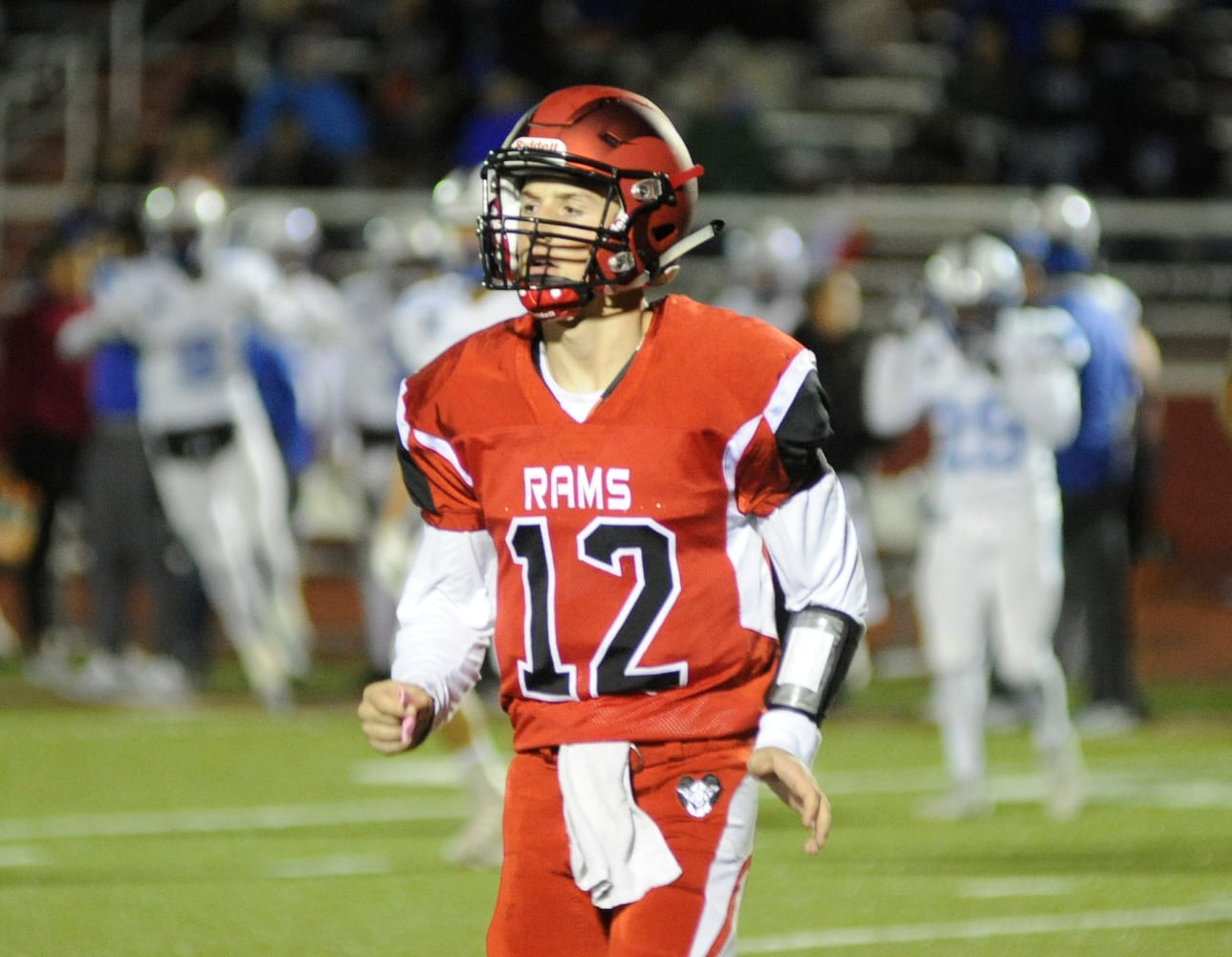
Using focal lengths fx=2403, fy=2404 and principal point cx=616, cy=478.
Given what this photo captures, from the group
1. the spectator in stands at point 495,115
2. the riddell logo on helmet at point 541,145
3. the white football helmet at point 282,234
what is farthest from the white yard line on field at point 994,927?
the spectator in stands at point 495,115

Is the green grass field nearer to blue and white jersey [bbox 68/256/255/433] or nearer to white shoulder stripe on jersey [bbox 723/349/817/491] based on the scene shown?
blue and white jersey [bbox 68/256/255/433]

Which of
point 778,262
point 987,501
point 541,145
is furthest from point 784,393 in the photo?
point 778,262

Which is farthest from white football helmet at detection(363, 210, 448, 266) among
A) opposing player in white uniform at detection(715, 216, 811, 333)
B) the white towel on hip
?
the white towel on hip

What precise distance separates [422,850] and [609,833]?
4087mm

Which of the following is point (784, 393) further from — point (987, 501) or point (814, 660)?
point (987, 501)

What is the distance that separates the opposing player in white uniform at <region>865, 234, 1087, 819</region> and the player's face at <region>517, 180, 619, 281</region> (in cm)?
480

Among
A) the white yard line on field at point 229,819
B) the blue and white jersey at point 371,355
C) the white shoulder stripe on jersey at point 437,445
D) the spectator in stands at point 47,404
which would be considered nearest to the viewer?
the white shoulder stripe on jersey at point 437,445

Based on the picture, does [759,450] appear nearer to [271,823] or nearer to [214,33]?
[271,823]

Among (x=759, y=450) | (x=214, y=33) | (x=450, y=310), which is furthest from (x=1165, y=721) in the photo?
(x=214, y=33)

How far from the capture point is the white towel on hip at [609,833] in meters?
3.46

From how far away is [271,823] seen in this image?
8.01 metres

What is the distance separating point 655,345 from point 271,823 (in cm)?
473

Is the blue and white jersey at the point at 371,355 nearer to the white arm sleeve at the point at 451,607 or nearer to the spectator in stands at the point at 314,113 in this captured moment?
the spectator in stands at the point at 314,113

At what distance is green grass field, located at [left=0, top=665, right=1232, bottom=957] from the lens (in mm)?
6141
